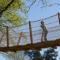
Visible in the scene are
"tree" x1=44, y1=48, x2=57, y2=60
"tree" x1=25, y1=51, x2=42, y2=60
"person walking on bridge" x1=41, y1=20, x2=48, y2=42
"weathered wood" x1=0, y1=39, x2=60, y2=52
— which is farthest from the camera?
"tree" x1=25, y1=51, x2=42, y2=60

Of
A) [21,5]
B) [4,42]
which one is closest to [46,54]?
[4,42]

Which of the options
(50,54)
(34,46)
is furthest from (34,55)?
(34,46)

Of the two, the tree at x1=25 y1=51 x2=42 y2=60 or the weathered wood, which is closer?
the weathered wood

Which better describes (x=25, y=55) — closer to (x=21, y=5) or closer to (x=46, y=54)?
(x=46, y=54)

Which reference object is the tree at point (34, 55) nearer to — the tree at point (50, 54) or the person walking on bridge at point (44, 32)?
the tree at point (50, 54)

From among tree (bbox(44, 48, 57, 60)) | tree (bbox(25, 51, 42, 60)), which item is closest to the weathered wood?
tree (bbox(25, 51, 42, 60))

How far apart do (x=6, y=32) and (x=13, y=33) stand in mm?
393

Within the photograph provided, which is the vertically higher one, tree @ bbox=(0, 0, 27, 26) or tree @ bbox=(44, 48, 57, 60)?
tree @ bbox=(0, 0, 27, 26)

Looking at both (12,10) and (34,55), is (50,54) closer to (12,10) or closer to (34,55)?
(34,55)

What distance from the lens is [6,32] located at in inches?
629

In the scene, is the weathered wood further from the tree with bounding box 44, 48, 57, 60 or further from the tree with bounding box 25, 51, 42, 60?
the tree with bounding box 44, 48, 57, 60

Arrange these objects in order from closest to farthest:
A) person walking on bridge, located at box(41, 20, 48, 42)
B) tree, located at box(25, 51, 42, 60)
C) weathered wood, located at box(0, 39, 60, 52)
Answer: weathered wood, located at box(0, 39, 60, 52)
person walking on bridge, located at box(41, 20, 48, 42)
tree, located at box(25, 51, 42, 60)

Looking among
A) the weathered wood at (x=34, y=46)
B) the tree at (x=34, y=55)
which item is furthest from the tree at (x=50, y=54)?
the weathered wood at (x=34, y=46)

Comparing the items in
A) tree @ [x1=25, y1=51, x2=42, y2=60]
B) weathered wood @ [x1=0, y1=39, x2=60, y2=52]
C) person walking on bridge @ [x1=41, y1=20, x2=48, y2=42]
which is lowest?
tree @ [x1=25, y1=51, x2=42, y2=60]
